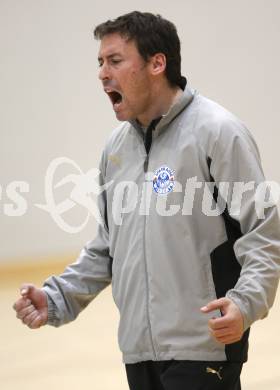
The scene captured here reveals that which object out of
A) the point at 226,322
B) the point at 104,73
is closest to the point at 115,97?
the point at 104,73

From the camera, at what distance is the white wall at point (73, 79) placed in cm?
676

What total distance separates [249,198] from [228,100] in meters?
5.22

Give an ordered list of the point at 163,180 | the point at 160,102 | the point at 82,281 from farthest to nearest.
Result: the point at 82,281 → the point at 160,102 → the point at 163,180

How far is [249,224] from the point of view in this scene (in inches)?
77.5

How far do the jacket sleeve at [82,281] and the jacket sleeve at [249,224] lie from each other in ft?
1.67

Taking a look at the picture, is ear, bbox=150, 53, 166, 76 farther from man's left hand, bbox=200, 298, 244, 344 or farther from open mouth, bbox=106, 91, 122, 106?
man's left hand, bbox=200, 298, 244, 344

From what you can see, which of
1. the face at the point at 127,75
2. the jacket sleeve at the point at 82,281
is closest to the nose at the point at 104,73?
the face at the point at 127,75

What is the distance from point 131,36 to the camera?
2.18 metres

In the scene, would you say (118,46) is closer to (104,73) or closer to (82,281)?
(104,73)

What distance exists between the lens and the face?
2.18 metres

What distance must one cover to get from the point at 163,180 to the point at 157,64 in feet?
1.10

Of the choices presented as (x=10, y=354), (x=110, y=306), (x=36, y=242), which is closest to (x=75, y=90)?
(x=36, y=242)

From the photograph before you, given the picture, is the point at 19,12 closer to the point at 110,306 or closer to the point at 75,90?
the point at 75,90

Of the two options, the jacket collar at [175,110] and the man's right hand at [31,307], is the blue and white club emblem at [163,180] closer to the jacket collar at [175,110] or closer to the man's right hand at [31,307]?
the jacket collar at [175,110]
